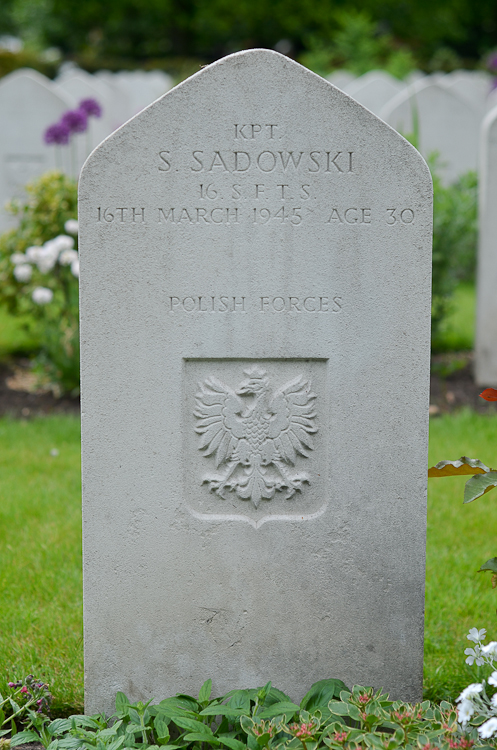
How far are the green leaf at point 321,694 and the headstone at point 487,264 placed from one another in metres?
3.96

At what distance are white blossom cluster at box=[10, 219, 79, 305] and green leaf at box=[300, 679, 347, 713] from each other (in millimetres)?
3541

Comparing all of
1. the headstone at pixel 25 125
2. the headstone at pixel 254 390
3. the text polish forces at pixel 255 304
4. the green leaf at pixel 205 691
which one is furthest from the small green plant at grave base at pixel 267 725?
the headstone at pixel 25 125

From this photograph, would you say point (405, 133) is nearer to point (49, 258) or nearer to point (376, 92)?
point (49, 258)

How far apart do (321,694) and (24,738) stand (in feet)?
2.76

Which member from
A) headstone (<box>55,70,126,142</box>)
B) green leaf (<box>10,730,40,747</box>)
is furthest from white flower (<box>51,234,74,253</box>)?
headstone (<box>55,70,126,142</box>)

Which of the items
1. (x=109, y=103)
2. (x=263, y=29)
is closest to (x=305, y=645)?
(x=109, y=103)

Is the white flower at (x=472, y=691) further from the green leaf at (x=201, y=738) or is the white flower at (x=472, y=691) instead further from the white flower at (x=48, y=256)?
the white flower at (x=48, y=256)

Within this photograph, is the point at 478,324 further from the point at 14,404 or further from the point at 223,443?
the point at 223,443

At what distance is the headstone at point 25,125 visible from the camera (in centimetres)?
805

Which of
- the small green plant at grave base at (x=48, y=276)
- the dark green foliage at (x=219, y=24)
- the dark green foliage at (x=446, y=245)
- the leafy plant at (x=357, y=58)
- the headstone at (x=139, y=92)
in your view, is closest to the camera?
the small green plant at grave base at (x=48, y=276)

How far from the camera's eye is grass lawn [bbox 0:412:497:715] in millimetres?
2646

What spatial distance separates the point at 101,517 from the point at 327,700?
33.2 inches

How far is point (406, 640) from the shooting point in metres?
2.38

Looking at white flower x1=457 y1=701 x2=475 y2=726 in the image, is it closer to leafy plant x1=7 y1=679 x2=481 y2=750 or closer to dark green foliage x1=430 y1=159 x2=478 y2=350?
leafy plant x1=7 y1=679 x2=481 y2=750
